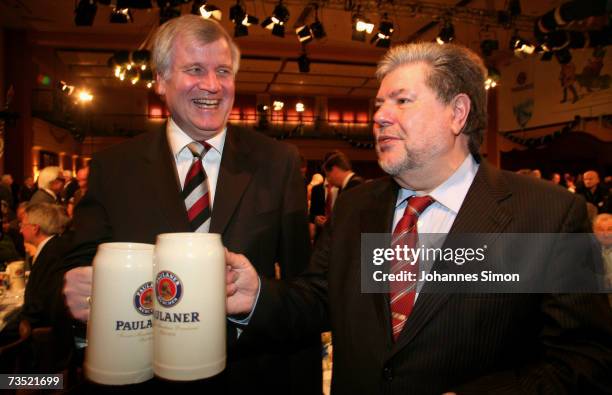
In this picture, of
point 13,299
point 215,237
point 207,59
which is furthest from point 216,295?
point 13,299

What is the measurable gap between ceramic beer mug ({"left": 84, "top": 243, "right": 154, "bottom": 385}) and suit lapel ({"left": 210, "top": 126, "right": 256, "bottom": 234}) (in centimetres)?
55

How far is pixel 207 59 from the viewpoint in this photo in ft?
4.53

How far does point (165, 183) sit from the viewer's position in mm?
1316

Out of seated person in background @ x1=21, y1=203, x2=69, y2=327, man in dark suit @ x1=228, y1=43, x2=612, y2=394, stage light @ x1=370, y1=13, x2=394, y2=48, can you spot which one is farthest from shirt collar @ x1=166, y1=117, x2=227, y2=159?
stage light @ x1=370, y1=13, x2=394, y2=48

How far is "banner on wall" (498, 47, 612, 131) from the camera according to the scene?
37.8ft

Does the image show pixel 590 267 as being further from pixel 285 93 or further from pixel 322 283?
pixel 285 93

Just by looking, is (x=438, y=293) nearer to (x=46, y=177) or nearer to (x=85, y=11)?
(x=46, y=177)

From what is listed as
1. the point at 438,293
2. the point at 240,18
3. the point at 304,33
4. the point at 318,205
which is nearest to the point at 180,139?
the point at 438,293

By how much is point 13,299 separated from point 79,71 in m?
13.9

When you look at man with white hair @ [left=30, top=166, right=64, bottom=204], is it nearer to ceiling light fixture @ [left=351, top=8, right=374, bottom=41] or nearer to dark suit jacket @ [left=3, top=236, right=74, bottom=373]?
dark suit jacket @ [left=3, top=236, right=74, bottom=373]

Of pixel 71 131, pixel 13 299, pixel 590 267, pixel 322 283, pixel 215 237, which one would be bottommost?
pixel 13 299

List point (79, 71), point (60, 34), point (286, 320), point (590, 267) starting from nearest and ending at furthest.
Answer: point (590, 267)
point (286, 320)
point (60, 34)
point (79, 71)

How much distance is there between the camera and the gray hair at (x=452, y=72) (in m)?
1.46

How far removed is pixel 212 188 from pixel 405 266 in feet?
2.07
